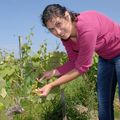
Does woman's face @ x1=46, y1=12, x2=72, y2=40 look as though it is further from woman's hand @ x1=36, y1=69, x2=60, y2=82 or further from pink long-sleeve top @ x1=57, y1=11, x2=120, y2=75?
woman's hand @ x1=36, y1=69, x2=60, y2=82

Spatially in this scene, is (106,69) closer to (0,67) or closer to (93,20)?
(93,20)

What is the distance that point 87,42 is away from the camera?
334 centimetres

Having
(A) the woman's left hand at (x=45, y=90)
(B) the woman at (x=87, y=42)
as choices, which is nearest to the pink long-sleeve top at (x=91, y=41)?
(B) the woman at (x=87, y=42)

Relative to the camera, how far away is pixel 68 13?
3408mm

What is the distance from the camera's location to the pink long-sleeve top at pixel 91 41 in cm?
336

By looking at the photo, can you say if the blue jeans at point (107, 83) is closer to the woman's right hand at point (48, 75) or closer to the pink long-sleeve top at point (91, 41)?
the pink long-sleeve top at point (91, 41)

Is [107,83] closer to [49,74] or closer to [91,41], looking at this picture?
[49,74]

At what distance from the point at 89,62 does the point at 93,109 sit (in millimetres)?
3578

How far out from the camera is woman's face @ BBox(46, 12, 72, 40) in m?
3.26

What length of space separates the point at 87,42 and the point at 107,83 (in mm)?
1018

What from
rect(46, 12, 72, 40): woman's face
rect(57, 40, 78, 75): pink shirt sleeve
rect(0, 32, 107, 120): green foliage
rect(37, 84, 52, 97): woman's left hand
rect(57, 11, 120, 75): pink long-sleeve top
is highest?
rect(46, 12, 72, 40): woman's face

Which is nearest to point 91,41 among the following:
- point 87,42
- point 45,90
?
point 87,42

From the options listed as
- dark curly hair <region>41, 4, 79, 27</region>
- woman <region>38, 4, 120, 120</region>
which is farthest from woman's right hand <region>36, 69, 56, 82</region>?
dark curly hair <region>41, 4, 79, 27</region>

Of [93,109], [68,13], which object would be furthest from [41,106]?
[68,13]
